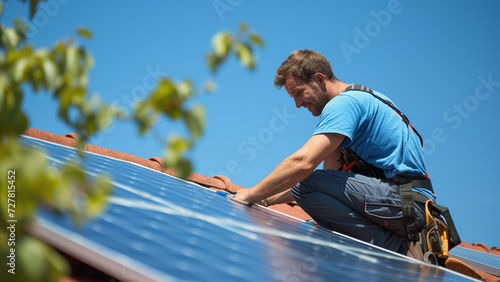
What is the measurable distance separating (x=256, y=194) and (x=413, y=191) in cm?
126

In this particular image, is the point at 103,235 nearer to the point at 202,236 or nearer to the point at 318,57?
the point at 202,236

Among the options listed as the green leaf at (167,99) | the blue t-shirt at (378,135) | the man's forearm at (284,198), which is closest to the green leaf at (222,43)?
the green leaf at (167,99)

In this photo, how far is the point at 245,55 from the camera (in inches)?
26.2

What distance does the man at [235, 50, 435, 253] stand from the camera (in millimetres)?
3730

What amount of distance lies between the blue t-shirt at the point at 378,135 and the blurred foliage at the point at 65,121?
10.7 ft

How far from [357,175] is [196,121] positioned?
3.59 meters

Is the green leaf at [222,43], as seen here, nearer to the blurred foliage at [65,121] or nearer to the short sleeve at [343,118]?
the blurred foliage at [65,121]

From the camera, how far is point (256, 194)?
3904 millimetres

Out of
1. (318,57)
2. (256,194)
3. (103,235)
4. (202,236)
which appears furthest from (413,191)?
(103,235)

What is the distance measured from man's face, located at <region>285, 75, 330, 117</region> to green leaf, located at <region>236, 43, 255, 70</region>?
4007 mm

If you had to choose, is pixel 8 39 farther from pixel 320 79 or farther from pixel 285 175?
pixel 320 79

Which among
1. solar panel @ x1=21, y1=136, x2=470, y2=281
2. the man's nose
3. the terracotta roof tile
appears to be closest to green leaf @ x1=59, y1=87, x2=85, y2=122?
solar panel @ x1=21, y1=136, x2=470, y2=281

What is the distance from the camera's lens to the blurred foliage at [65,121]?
1.54 ft

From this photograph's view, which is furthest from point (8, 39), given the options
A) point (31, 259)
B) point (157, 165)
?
point (157, 165)
